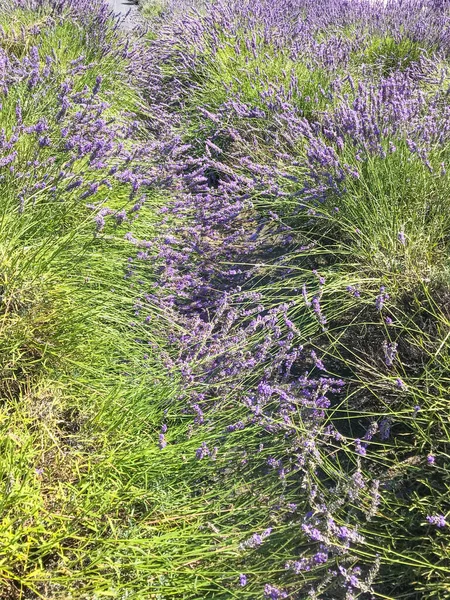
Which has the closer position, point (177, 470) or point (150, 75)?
point (177, 470)

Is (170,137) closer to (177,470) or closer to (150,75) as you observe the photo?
(150,75)

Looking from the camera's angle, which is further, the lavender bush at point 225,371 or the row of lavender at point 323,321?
the row of lavender at point 323,321

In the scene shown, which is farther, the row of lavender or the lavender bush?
the row of lavender

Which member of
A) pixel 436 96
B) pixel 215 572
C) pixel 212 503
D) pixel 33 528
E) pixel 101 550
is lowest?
pixel 436 96

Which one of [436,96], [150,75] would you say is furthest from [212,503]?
[150,75]

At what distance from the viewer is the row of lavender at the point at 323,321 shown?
148 centimetres

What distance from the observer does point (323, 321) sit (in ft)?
5.86

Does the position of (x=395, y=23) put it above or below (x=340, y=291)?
below

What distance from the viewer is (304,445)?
155cm

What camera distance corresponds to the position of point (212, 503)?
5.15ft

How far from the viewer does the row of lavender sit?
4.86 ft

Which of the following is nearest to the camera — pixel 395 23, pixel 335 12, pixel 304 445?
pixel 304 445

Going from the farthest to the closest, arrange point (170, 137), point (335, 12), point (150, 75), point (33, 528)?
point (335, 12)
point (150, 75)
point (170, 137)
point (33, 528)

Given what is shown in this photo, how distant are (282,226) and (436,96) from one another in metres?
1.08
